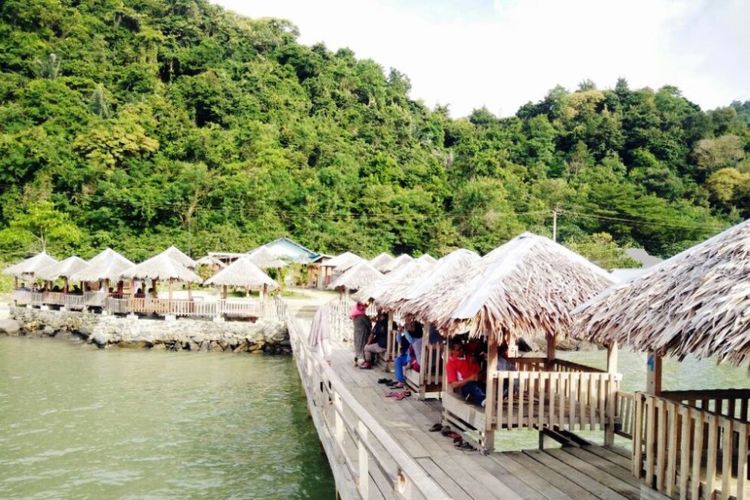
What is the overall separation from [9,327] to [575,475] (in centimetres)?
2894

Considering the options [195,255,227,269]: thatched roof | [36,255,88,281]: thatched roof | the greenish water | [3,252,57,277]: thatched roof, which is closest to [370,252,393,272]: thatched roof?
[195,255,227,269]: thatched roof

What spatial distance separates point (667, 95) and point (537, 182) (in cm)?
2892

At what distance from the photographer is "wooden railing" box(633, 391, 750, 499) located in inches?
162

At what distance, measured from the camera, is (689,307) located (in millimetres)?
4418

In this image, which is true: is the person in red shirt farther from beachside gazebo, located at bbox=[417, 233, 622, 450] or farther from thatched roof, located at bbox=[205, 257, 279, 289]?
thatched roof, located at bbox=[205, 257, 279, 289]

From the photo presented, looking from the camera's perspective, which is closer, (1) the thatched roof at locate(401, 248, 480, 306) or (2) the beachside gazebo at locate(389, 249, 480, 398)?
(1) the thatched roof at locate(401, 248, 480, 306)

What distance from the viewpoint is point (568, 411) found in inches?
268

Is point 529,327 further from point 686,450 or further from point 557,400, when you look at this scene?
point 686,450

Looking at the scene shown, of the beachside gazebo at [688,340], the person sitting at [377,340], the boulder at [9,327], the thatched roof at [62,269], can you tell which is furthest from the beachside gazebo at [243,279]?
the beachside gazebo at [688,340]

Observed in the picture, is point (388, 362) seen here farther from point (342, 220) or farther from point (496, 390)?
point (342, 220)

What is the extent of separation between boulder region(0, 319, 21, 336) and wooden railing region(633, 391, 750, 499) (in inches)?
1162

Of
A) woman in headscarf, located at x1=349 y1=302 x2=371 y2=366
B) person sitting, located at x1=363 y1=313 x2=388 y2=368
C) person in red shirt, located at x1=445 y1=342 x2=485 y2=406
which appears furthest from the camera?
woman in headscarf, located at x1=349 y1=302 x2=371 y2=366

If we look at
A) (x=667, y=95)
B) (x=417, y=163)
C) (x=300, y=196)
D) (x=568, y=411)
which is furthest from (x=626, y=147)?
(x=568, y=411)

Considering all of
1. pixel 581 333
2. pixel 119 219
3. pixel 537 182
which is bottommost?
pixel 581 333
